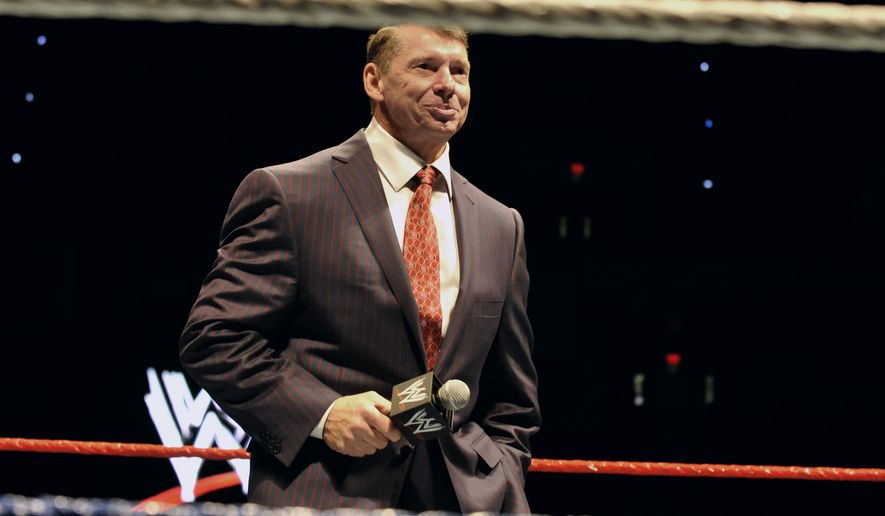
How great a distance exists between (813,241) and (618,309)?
788 mm

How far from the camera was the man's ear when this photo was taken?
4.54 feet

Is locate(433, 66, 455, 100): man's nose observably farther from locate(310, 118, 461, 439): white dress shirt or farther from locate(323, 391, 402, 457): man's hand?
locate(323, 391, 402, 457): man's hand

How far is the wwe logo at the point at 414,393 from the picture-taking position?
102cm

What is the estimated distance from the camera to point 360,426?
1109mm

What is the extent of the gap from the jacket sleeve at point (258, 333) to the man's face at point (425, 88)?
0.21 metres

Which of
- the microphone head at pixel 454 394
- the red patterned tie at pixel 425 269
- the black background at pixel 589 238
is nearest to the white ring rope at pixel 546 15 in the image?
the microphone head at pixel 454 394

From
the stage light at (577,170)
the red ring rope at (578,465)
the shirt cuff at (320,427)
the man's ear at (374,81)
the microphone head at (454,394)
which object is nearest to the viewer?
the microphone head at (454,394)

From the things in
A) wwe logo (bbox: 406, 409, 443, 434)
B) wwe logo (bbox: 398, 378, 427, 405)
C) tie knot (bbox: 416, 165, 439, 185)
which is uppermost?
tie knot (bbox: 416, 165, 439, 185)

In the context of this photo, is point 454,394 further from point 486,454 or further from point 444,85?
point 444,85

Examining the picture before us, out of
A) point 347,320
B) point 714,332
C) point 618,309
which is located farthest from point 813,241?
point 347,320

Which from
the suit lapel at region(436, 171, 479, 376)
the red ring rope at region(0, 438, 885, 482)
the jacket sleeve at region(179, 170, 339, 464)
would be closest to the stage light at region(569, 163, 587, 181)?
the red ring rope at region(0, 438, 885, 482)

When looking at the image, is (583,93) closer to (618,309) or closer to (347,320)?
(618,309)

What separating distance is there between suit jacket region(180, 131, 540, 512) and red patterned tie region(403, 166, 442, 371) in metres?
0.02

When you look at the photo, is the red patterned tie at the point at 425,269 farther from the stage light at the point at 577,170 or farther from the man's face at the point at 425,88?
the stage light at the point at 577,170
